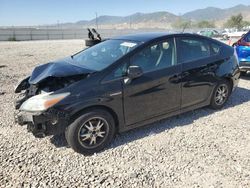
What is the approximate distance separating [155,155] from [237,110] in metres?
2.63

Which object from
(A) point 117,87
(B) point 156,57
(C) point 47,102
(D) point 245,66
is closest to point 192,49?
(B) point 156,57

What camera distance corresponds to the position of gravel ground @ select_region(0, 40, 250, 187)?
10.4 ft

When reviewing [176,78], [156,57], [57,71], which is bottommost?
[176,78]

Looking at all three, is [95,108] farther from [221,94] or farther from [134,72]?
[221,94]

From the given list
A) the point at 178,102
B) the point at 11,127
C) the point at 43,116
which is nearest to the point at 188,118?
the point at 178,102

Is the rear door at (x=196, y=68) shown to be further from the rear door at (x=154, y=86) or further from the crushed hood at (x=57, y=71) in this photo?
the crushed hood at (x=57, y=71)

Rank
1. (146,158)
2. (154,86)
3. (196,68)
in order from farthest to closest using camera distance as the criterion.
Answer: (196,68) < (154,86) < (146,158)

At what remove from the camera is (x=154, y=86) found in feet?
13.6

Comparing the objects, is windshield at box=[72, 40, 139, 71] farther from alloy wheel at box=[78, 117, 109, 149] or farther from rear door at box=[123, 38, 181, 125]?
alloy wheel at box=[78, 117, 109, 149]

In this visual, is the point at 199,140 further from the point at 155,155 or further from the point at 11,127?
the point at 11,127

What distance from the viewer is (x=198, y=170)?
3375 millimetres

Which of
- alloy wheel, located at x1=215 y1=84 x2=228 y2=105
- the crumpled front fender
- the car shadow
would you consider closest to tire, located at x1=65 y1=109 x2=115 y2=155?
the car shadow

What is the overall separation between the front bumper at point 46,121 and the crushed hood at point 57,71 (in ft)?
1.95

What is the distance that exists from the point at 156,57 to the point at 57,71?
1.61m
